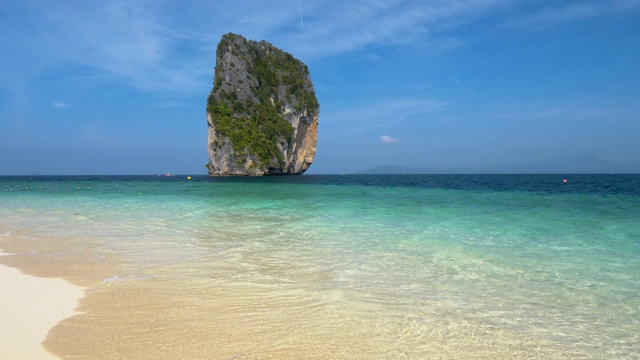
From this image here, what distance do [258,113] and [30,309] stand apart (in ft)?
307

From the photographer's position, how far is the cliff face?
89688 millimetres

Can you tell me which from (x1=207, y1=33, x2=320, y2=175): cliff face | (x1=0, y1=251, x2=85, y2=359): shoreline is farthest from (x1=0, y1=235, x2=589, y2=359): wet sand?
(x1=207, y1=33, x2=320, y2=175): cliff face

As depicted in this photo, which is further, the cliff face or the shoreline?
the cliff face

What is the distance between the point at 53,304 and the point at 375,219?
447 inches

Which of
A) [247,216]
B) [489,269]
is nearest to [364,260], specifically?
[489,269]

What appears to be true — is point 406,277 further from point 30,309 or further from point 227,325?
point 30,309

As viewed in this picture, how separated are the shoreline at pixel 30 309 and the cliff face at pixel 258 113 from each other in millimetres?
84233

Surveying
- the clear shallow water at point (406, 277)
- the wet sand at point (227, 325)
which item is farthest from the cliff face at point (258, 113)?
the wet sand at point (227, 325)

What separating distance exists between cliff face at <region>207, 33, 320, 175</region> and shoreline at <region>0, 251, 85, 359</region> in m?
84.2

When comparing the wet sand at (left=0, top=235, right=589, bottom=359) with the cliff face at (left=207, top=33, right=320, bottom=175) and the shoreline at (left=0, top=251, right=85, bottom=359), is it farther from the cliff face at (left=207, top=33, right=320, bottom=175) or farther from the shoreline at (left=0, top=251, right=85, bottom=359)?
the cliff face at (left=207, top=33, right=320, bottom=175)

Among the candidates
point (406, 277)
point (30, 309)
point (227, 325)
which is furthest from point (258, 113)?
point (227, 325)

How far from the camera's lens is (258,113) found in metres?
95.5

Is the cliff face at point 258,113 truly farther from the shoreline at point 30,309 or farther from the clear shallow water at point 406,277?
the shoreline at point 30,309

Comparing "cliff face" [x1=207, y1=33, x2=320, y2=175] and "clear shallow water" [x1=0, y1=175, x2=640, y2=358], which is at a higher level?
"cliff face" [x1=207, y1=33, x2=320, y2=175]
